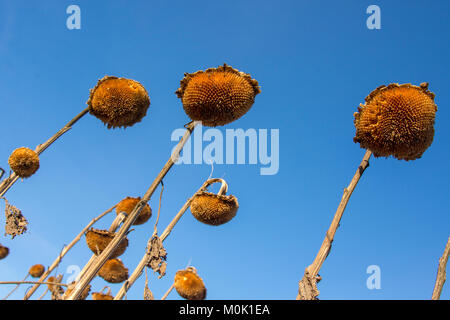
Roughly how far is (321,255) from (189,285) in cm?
459

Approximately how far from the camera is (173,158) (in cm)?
252

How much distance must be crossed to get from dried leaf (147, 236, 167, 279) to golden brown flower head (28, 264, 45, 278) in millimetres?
7578

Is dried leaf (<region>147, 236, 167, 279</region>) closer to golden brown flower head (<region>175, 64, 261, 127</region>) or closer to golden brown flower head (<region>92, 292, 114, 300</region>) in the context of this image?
golden brown flower head (<region>175, 64, 261, 127</region>)

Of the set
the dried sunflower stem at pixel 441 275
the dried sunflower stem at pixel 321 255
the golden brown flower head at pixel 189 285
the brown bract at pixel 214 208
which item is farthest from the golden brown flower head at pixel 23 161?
the dried sunflower stem at pixel 441 275

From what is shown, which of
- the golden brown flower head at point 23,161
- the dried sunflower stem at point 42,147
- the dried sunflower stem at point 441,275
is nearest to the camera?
the dried sunflower stem at point 441,275

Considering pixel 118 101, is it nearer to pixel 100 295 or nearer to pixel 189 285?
pixel 189 285

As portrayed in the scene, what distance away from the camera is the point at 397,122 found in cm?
201

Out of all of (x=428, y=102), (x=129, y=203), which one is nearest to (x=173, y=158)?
(x=428, y=102)

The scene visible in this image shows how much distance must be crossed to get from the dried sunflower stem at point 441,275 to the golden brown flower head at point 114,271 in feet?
16.8

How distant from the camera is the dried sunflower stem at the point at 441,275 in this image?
1.58 m

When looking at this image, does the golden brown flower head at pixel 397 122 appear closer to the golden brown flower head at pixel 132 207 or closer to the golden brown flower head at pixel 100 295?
the golden brown flower head at pixel 132 207

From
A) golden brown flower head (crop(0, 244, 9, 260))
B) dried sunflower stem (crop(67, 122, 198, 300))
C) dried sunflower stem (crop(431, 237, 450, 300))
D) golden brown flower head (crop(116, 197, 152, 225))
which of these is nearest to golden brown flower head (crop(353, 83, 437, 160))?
dried sunflower stem (crop(431, 237, 450, 300))

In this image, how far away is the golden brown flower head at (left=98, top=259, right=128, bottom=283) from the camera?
5609mm
